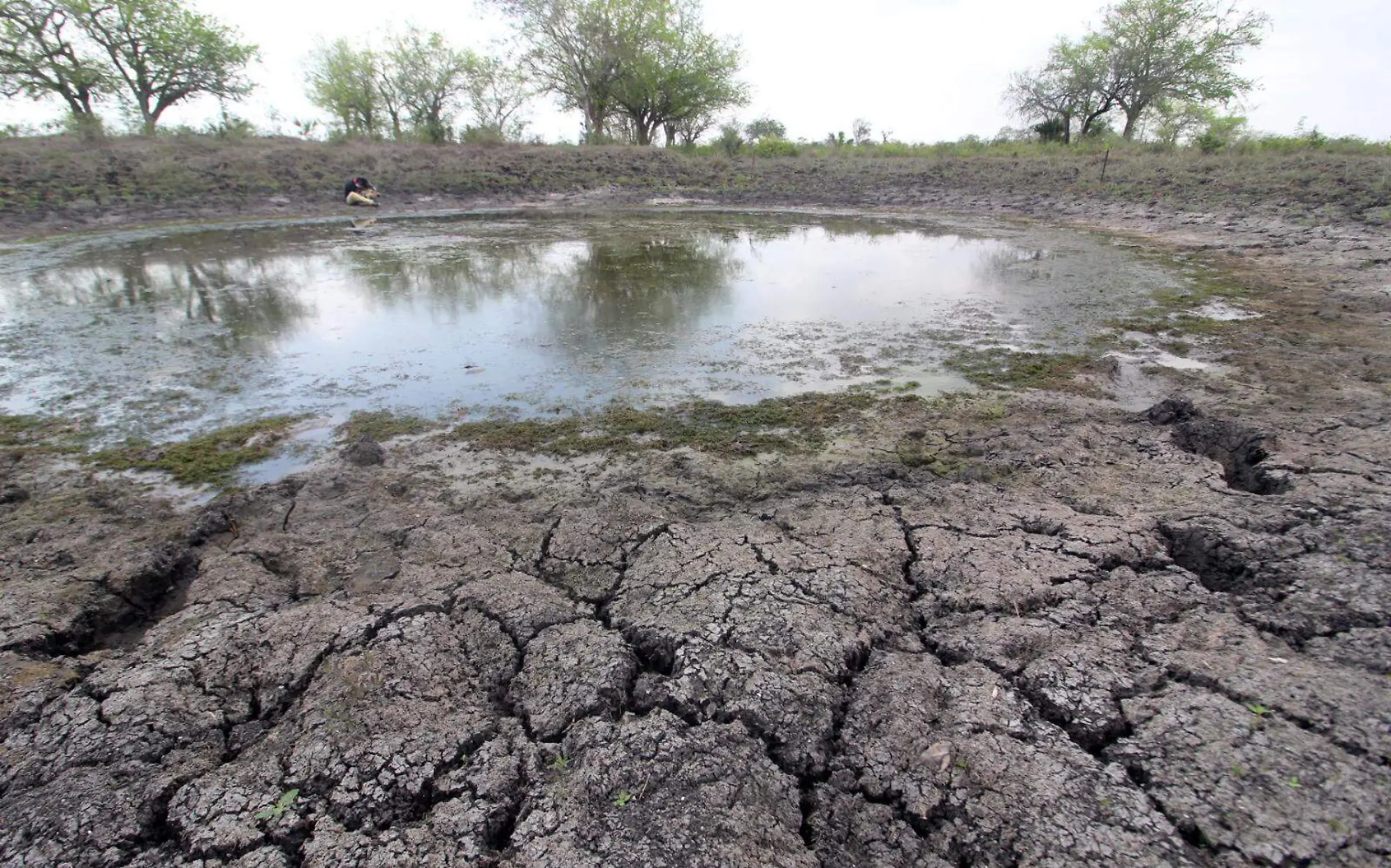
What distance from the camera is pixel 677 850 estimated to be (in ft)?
5.83

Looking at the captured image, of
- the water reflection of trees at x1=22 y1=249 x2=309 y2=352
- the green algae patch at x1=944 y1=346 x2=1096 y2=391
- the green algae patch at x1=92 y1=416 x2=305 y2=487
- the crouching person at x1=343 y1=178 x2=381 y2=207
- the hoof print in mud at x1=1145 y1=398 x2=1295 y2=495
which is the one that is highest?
the crouching person at x1=343 y1=178 x2=381 y2=207

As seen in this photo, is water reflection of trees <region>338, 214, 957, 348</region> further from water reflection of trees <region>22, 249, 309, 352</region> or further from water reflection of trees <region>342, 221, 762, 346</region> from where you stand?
water reflection of trees <region>22, 249, 309, 352</region>

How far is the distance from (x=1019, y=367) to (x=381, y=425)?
546 cm

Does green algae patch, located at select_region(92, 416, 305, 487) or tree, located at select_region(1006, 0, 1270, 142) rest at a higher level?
tree, located at select_region(1006, 0, 1270, 142)

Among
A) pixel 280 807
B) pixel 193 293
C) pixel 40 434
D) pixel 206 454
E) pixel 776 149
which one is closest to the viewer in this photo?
pixel 280 807

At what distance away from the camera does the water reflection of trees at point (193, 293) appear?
7.36 meters

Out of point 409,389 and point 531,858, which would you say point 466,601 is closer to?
point 531,858

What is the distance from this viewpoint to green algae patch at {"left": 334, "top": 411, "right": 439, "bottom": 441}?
470cm

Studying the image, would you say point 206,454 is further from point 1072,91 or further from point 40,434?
point 1072,91

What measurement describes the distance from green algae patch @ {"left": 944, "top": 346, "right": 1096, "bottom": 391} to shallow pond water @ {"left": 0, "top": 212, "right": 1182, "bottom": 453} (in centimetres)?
22

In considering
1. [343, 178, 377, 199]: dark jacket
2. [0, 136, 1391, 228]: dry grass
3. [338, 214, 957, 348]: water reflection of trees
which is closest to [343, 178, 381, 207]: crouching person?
[343, 178, 377, 199]: dark jacket

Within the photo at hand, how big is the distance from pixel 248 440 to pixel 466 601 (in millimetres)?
2935

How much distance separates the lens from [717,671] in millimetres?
2377

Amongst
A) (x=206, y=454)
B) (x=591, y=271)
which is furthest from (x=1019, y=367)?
(x=591, y=271)
